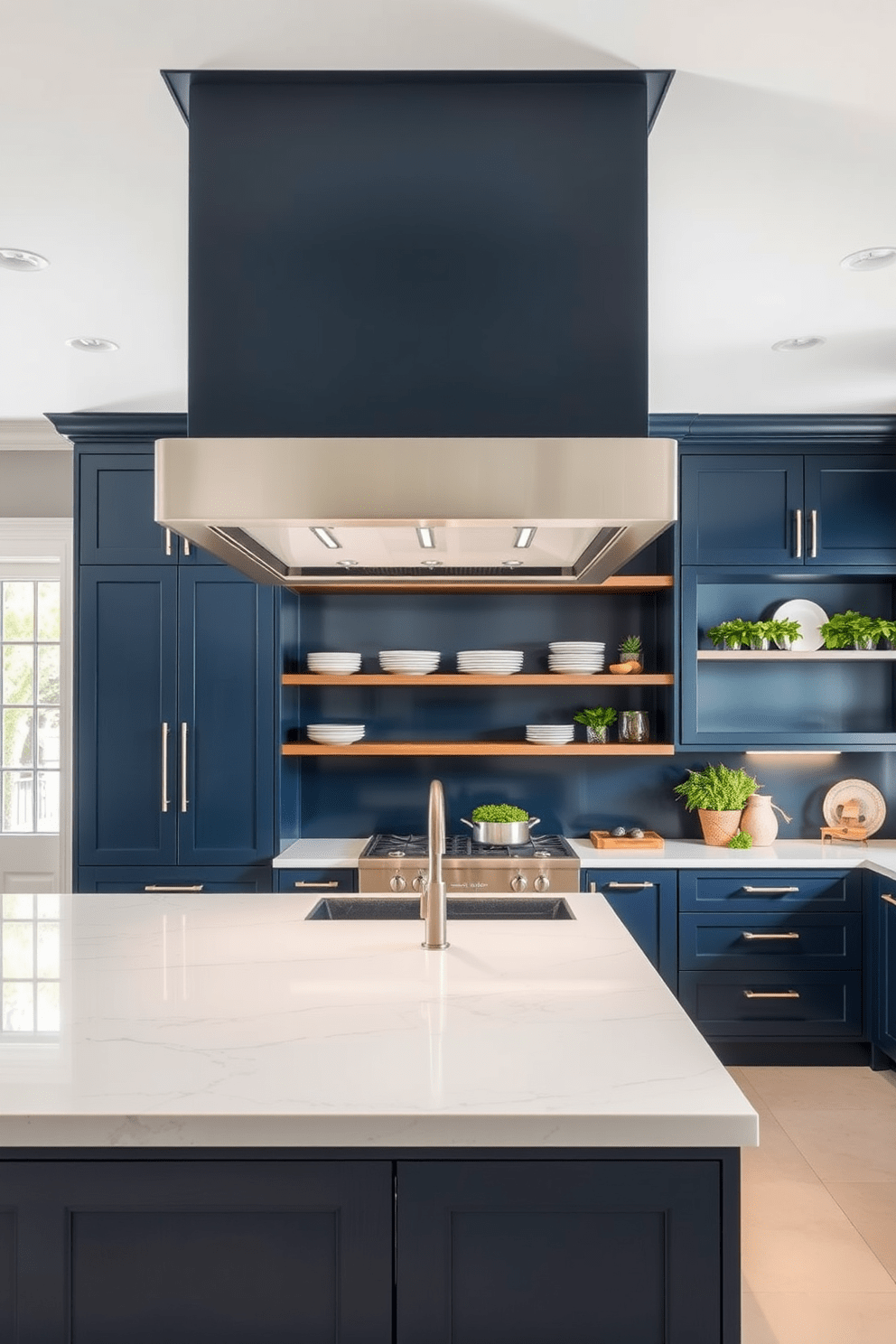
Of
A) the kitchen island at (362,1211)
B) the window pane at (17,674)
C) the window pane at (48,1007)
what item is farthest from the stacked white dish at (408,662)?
the kitchen island at (362,1211)

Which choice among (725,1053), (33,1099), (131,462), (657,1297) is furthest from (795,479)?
(33,1099)

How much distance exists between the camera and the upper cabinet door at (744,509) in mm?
4172

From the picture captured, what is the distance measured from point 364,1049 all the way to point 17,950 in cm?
106

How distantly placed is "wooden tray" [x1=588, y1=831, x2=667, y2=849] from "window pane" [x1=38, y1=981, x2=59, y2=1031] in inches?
101

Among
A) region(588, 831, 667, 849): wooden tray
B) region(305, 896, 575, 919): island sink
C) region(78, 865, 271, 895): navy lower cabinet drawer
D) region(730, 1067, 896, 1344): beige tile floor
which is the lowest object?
region(730, 1067, 896, 1344): beige tile floor

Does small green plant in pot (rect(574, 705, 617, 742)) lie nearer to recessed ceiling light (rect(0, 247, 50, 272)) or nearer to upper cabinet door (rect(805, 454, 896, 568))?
upper cabinet door (rect(805, 454, 896, 568))

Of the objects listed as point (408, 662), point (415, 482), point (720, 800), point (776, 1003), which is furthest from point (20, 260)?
point (776, 1003)

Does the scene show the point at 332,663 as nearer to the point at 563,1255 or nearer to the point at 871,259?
the point at 871,259

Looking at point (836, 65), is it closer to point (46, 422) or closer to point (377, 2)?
point (377, 2)

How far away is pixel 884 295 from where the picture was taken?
2.83m


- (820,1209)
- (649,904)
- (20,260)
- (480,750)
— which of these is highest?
(20,260)

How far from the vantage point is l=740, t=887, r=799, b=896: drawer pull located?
12.8ft

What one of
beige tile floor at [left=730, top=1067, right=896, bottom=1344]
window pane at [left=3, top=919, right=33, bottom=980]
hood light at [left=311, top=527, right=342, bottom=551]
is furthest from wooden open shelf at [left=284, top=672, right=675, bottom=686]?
hood light at [left=311, top=527, right=342, bottom=551]

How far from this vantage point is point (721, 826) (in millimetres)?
4199
